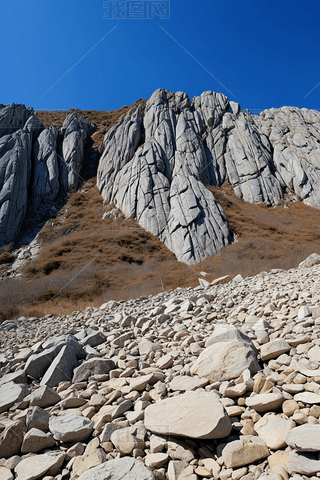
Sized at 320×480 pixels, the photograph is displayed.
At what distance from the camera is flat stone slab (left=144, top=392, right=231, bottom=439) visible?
211 centimetres

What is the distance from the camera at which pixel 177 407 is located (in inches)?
96.8

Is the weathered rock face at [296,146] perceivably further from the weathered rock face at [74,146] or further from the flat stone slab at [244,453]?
the flat stone slab at [244,453]

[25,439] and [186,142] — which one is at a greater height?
[186,142]

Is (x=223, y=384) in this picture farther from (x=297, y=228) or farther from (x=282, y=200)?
(x=282, y=200)

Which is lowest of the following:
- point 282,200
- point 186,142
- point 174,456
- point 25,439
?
point 174,456

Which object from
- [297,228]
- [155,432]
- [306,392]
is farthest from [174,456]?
[297,228]

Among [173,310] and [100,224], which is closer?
[173,310]

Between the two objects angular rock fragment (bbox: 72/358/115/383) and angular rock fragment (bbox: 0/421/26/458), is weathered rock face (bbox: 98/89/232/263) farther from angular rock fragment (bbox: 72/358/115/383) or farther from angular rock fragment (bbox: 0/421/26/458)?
angular rock fragment (bbox: 0/421/26/458)

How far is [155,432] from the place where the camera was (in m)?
2.29

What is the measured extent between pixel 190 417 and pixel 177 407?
8.3 inches

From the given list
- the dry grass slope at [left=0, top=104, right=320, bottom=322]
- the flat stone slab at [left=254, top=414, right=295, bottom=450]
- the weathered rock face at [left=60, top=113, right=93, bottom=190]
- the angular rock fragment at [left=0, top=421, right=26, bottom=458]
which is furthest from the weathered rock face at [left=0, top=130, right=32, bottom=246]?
the flat stone slab at [left=254, top=414, right=295, bottom=450]

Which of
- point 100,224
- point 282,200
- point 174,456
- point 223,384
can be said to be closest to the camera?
point 174,456

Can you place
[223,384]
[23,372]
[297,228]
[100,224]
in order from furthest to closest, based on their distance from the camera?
[100,224] → [297,228] → [23,372] → [223,384]

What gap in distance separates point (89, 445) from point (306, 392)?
2058 millimetres
